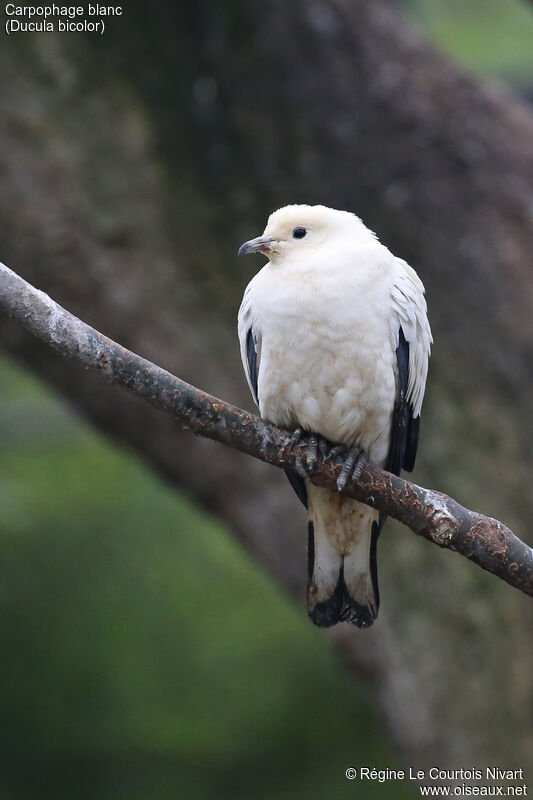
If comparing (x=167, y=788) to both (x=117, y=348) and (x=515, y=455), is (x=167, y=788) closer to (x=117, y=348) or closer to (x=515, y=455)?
(x=515, y=455)

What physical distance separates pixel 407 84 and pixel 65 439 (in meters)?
5.26

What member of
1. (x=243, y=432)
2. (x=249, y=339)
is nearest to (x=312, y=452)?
(x=243, y=432)

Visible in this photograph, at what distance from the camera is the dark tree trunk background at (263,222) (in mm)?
5438

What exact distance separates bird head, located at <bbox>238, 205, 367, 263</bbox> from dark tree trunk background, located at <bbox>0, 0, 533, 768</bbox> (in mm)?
2189

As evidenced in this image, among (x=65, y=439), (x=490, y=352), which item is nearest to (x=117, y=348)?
(x=490, y=352)

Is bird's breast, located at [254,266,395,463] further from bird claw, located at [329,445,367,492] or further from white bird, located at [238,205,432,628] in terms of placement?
bird claw, located at [329,445,367,492]

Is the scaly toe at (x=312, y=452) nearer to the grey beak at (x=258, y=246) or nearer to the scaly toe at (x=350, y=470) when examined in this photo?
the scaly toe at (x=350, y=470)

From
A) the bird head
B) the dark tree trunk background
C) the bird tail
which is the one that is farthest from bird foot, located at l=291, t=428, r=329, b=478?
the dark tree trunk background

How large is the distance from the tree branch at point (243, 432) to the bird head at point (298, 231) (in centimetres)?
65

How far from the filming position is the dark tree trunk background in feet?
17.8

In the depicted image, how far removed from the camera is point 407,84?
5707 mm

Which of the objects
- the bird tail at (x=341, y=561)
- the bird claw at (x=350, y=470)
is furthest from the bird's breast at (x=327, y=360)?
→ the bird tail at (x=341, y=561)

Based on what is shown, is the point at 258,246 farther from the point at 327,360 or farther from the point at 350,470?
the point at 350,470

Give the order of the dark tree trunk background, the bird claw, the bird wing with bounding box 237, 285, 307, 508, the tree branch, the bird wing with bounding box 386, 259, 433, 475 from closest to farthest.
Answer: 1. the tree branch
2. the bird claw
3. the bird wing with bounding box 386, 259, 433, 475
4. the bird wing with bounding box 237, 285, 307, 508
5. the dark tree trunk background
